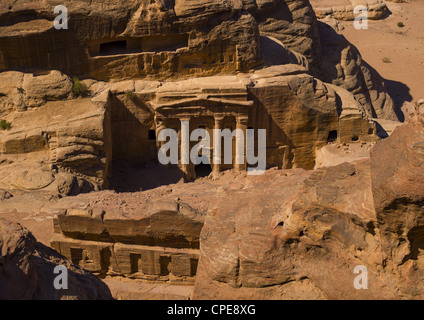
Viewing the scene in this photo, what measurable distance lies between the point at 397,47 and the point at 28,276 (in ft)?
119

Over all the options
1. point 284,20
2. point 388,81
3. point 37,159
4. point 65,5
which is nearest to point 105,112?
point 37,159

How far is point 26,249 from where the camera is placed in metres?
7.22

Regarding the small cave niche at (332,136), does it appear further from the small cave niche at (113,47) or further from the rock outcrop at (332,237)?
the rock outcrop at (332,237)

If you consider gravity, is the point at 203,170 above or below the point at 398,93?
above

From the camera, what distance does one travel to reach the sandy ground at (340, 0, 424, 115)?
110 ft

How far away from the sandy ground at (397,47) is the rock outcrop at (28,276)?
27191 millimetres

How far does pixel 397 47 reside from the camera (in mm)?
38781

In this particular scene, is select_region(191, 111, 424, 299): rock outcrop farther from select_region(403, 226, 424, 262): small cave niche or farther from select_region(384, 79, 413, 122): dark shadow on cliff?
select_region(384, 79, 413, 122): dark shadow on cliff

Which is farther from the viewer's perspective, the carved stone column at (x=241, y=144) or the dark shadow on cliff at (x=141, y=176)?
the carved stone column at (x=241, y=144)

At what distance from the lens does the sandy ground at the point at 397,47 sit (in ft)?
110

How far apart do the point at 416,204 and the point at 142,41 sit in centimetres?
1432

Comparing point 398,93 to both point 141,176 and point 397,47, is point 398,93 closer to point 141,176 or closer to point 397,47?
point 397,47

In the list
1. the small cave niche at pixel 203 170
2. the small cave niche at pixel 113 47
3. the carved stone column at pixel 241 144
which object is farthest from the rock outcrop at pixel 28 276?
the small cave niche at pixel 113 47

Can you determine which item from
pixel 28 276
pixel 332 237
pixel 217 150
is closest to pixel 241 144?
pixel 217 150
